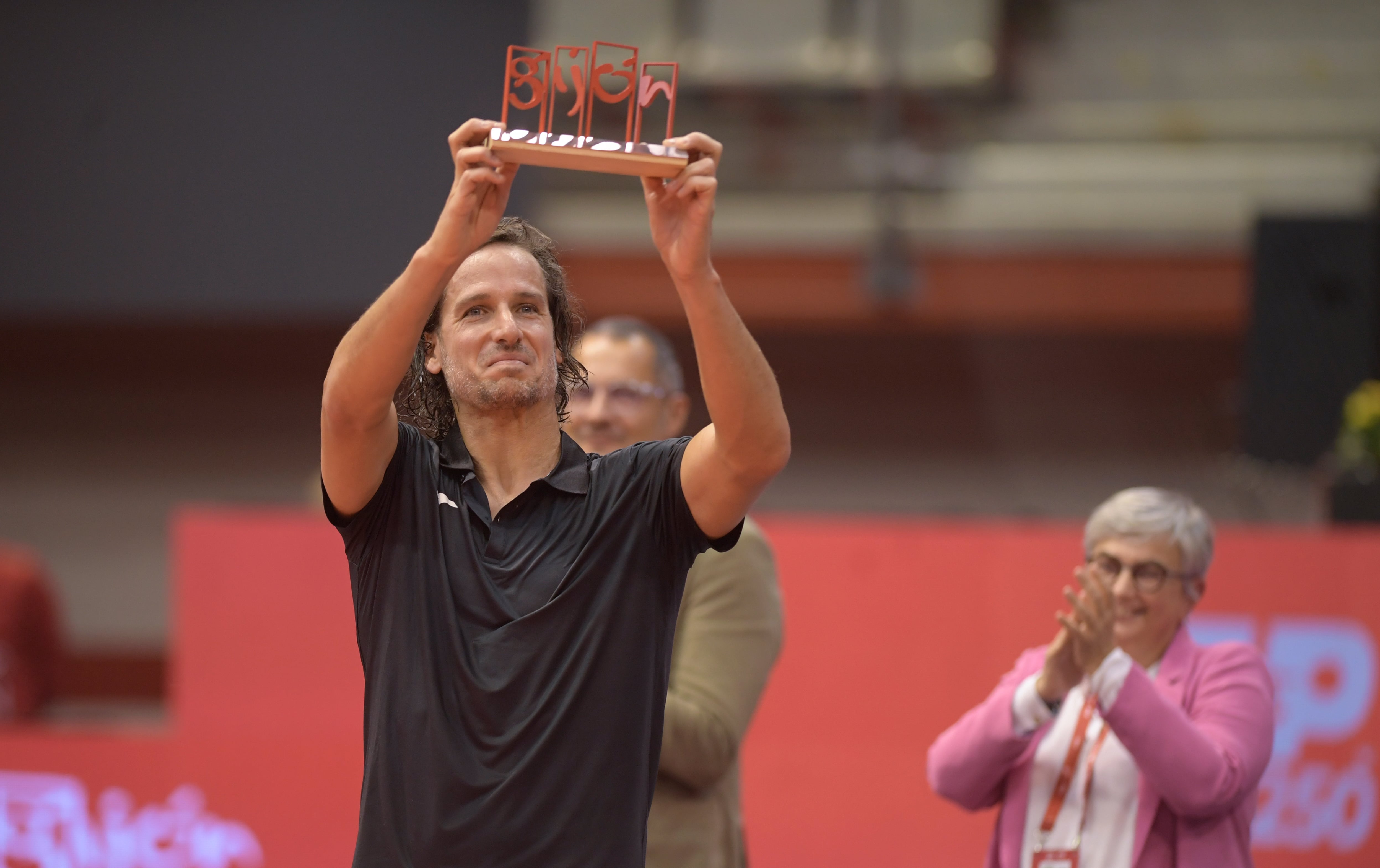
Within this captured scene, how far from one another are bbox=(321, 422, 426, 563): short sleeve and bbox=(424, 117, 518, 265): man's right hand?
261mm

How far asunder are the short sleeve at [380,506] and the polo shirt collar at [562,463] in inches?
1.7

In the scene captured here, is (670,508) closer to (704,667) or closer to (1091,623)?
(704,667)

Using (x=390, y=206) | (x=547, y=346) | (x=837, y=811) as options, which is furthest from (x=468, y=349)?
(x=390, y=206)

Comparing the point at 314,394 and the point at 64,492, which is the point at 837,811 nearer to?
the point at 314,394

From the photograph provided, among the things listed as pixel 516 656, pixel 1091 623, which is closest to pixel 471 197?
pixel 516 656

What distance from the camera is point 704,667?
211cm

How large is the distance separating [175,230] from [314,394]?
1.31 meters

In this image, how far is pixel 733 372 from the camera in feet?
4.93

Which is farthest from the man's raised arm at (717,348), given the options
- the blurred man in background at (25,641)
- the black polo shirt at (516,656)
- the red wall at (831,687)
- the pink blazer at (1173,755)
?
the blurred man in background at (25,641)

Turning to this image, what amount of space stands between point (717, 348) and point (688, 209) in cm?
16

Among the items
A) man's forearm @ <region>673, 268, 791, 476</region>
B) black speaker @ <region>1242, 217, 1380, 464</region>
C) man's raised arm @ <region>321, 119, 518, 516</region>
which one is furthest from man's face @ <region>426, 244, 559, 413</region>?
black speaker @ <region>1242, 217, 1380, 464</region>

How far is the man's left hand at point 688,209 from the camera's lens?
→ 1498 mm

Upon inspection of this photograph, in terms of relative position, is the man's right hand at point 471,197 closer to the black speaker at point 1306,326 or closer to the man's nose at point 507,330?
the man's nose at point 507,330

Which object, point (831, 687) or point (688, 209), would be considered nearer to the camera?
point (688, 209)
